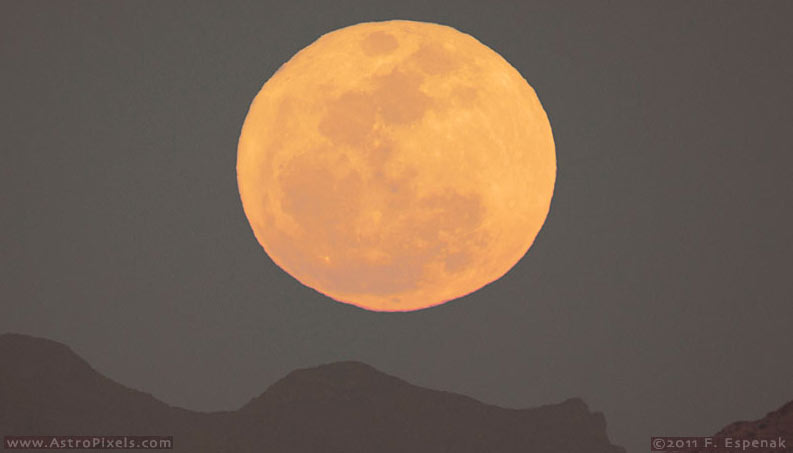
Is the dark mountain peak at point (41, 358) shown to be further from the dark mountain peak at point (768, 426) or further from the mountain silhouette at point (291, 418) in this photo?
the dark mountain peak at point (768, 426)

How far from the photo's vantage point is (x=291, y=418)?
12.0m

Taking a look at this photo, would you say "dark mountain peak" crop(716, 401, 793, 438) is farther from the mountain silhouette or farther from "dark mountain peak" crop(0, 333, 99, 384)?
"dark mountain peak" crop(0, 333, 99, 384)

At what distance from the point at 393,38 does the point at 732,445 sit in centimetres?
688

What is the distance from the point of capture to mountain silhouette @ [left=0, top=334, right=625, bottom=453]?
11.5 metres

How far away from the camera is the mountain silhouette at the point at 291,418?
1152 cm

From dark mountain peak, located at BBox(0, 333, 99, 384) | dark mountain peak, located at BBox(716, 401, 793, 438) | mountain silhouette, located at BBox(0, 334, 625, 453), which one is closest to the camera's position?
dark mountain peak, located at BBox(716, 401, 793, 438)

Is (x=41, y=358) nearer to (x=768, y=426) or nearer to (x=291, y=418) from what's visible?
(x=291, y=418)

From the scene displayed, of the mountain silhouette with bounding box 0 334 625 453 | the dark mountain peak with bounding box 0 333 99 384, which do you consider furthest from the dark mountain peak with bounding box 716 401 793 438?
the dark mountain peak with bounding box 0 333 99 384

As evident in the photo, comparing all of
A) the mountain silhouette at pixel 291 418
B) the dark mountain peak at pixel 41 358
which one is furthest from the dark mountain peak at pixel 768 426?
the dark mountain peak at pixel 41 358

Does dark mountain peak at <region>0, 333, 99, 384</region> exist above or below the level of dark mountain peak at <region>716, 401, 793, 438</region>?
above

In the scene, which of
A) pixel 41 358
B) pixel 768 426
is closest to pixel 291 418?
pixel 41 358

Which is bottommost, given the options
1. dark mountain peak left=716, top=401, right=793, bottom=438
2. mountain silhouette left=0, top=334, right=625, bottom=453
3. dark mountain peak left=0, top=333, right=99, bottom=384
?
dark mountain peak left=716, top=401, right=793, bottom=438

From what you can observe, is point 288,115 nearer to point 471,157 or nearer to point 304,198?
point 304,198

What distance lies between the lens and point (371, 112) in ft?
A: 21.5
